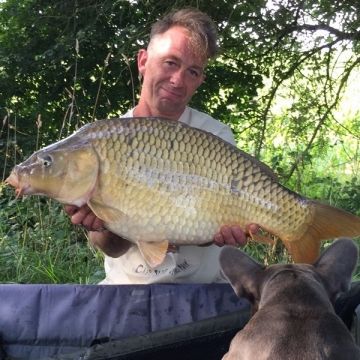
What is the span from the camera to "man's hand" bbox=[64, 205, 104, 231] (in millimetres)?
1303

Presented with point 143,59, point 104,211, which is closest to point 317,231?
point 104,211

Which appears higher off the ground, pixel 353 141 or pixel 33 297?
pixel 33 297

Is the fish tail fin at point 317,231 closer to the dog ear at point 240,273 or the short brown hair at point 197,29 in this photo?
the dog ear at point 240,273

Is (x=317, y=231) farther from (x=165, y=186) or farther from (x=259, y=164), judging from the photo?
(x=165, y=186)

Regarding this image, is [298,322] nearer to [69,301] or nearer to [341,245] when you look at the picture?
[341,245]

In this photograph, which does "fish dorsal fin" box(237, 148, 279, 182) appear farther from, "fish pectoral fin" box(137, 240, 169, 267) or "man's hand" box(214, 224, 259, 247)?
"fish pectoral fin" box(137, 240, 169, 267)

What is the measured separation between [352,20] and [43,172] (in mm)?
3044

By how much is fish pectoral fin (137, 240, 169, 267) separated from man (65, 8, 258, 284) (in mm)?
229

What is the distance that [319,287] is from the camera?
104 cm

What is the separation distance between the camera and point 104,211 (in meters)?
1.22

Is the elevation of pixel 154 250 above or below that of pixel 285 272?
below

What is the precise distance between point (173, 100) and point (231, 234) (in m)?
0.50

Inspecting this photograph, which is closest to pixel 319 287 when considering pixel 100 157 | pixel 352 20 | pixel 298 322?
pixel 298 322

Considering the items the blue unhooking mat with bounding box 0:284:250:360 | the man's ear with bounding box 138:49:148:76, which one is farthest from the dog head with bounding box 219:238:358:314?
the man's ear with bounding box 138:49:148:76
